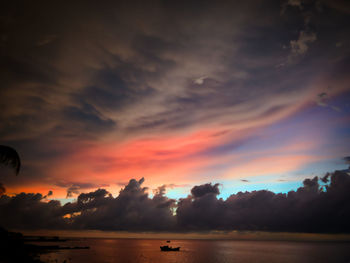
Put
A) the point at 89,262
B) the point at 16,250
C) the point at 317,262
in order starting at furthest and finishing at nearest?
1. the point at 317,262
2. the point at 89,262
3. the point at 16,250

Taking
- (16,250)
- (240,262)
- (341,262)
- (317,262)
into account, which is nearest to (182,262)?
(240,262)

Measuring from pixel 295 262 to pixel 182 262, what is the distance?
5810 centimetres

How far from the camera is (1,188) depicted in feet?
72.7

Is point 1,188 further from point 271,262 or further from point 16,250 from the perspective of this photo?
point 271,262

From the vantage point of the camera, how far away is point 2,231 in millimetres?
34812

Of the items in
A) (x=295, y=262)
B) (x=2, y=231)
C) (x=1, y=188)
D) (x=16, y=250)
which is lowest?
(x=295, y=262)

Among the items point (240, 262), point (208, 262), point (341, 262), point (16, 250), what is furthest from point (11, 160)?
point (341, 262)

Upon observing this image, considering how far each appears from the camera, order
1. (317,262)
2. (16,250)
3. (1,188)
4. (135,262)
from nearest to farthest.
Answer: (1,188) → (16,250) → (135,262) → (317,262)

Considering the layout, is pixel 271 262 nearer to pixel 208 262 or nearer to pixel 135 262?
pixel 208 262

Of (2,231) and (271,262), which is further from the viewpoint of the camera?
(271,262)

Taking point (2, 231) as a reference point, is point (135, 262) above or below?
below

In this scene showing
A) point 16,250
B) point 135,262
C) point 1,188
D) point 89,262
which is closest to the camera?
point 1,188

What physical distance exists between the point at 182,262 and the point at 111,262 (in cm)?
3283

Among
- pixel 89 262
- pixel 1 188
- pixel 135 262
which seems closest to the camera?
pixel 1 188
